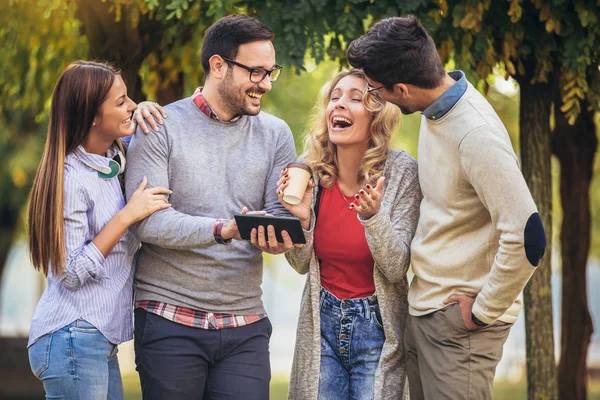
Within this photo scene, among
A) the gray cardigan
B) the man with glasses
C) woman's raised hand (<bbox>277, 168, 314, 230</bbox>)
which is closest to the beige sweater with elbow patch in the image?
the gray cardigan

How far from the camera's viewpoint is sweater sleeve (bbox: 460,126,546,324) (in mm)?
3205

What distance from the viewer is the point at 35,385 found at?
1208 centimetres

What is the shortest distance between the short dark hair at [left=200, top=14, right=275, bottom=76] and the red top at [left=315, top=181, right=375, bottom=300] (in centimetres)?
83

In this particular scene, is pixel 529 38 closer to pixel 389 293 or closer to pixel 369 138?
pixel 369 138

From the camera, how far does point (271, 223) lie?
3424 mm

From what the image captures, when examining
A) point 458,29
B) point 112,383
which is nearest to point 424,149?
point 112,383

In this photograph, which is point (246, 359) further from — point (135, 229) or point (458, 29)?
point (458, 29)

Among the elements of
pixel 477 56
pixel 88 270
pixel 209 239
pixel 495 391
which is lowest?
pixel 495 391

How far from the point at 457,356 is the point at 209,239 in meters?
1.13

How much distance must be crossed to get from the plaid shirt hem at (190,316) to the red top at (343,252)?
1.67ft

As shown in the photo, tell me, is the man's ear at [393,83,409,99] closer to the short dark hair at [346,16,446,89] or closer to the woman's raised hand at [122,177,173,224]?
the short dark hair at [346,16,446,89]

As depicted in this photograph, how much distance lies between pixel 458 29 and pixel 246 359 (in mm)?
2835

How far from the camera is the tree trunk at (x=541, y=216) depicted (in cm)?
584

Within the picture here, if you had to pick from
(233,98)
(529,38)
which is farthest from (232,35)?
(529,38)
